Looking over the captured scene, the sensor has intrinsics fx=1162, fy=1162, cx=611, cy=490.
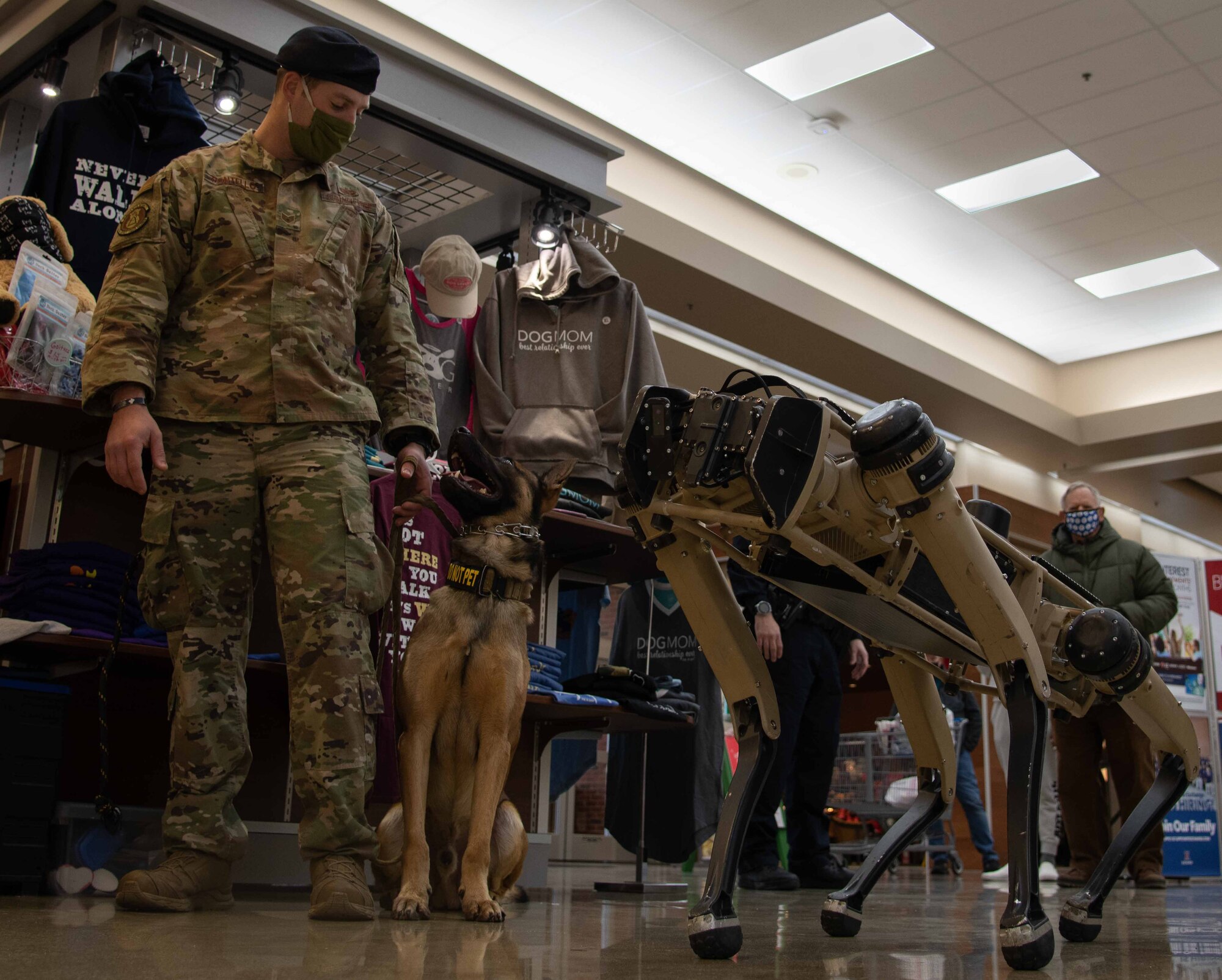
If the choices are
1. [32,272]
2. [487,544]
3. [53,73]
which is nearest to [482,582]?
[487,544]

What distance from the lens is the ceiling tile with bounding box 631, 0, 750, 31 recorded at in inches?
249

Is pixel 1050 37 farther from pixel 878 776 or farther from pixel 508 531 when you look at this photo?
pixel 508 531

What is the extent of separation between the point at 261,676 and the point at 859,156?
5.93m

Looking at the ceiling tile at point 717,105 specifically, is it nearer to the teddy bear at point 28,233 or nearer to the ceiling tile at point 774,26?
the ceiling tile at point 774,26

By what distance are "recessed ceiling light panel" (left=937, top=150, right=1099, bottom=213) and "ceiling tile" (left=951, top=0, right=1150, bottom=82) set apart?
1.19 meters

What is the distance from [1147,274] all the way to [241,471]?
8.75 meters

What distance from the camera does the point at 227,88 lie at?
3861mm

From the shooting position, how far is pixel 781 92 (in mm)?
7168

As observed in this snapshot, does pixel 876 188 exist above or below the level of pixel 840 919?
above

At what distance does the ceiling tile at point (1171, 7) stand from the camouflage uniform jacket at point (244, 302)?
16.9ft

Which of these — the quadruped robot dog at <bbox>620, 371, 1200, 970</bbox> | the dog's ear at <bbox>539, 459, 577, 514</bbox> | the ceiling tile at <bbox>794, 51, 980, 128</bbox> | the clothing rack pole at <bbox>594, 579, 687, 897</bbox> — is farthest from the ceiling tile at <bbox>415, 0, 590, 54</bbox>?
the quadruped robot dog at <bbox>620, 371, 1200, 970</bbox>

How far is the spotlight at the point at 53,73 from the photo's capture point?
3996mm

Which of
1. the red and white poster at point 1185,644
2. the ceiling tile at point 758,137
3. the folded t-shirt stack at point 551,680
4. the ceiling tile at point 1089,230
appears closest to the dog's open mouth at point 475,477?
the folded t-shirt stack at point 551,680

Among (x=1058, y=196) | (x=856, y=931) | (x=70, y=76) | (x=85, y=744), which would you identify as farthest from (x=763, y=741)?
(x=1058, y=196)
